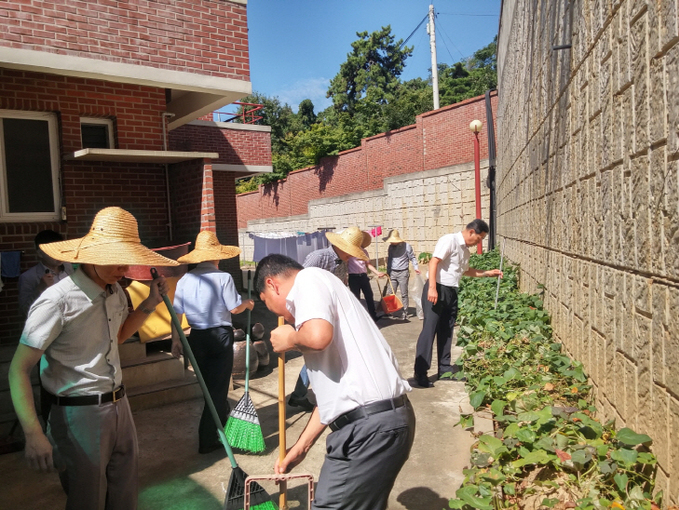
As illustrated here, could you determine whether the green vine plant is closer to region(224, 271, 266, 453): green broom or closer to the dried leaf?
the dried leaf

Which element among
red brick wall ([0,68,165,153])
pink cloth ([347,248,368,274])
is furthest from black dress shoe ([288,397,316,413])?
red brick wall ([0,68,165,153])

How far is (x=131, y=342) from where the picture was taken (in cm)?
632

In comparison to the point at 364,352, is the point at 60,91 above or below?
above

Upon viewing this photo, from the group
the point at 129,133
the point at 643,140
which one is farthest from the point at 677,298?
the point at 129,133

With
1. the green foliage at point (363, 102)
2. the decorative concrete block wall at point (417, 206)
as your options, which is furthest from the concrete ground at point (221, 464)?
the green foliage at point (363, 102)

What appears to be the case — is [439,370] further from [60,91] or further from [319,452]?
[60,91]

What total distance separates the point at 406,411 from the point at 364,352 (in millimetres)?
333

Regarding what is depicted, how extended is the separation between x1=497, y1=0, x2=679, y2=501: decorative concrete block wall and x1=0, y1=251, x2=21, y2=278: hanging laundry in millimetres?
5996

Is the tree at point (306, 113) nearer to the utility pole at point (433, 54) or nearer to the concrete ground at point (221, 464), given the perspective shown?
the utility pole at point (433, 54)

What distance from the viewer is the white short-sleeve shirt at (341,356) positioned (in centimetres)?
232

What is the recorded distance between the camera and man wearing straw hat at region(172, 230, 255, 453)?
4727 millimetres

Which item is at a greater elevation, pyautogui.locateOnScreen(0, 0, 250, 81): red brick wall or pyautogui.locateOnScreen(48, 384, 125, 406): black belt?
pyautogui.locateOnScreen(0, 0, 250, 81): red brick wall

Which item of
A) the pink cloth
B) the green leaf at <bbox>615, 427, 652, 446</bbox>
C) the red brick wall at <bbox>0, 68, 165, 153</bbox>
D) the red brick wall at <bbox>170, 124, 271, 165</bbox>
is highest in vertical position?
the red brick wall at <bbox>170, 124, 271, 165</bbox>

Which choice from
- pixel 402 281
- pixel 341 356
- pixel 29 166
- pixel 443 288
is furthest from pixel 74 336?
pixel 402 281
